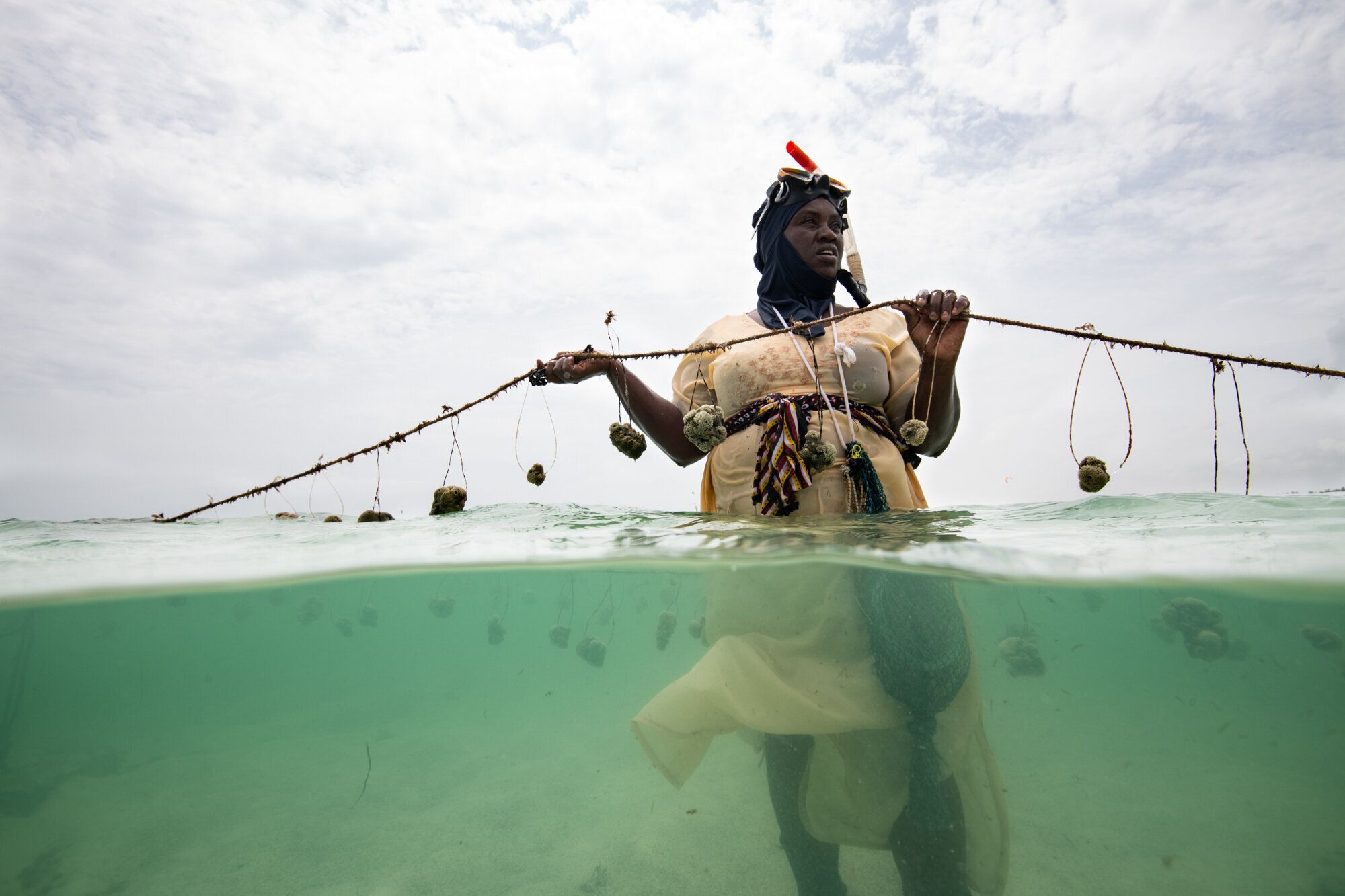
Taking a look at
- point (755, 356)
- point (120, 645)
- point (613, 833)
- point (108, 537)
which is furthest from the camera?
point (120, 645)

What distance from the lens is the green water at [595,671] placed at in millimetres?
4496

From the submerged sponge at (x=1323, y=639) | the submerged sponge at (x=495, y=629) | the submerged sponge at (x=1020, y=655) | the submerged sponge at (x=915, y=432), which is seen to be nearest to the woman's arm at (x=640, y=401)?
the submerged sponge at (x=915, y=432)

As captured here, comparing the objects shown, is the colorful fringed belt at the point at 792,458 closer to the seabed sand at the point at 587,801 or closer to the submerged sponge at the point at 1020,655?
the seabed sand at the point at 587,801

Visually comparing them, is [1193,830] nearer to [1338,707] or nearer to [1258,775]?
[1338,707]

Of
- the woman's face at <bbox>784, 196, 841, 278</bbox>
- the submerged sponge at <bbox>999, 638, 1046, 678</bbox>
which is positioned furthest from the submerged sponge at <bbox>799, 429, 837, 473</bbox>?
the submerged sponge at <bbox>999, 638, 1046, 678</bbox>

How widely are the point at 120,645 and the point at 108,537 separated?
7.76 m

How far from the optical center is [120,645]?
38.2ft

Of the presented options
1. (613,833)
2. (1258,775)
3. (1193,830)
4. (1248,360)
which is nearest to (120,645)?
(613,833)

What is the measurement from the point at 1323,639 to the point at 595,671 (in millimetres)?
9911

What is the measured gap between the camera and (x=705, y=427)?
10.8ft

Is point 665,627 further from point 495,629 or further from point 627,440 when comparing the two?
point 627,440

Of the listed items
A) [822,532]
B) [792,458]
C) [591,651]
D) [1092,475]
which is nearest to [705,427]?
[792,458]

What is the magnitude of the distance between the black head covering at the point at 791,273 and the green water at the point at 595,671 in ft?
4.41

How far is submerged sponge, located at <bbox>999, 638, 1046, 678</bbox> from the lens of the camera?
787cm
